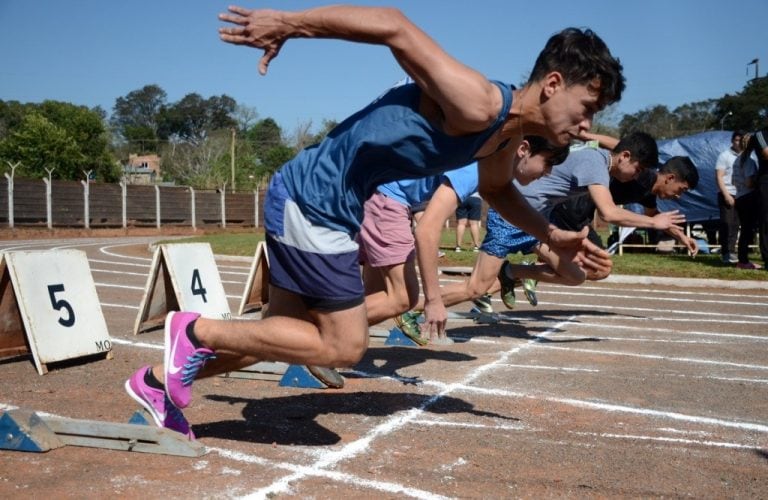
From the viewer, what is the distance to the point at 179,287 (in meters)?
7.73

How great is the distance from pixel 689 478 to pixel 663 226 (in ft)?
8.12

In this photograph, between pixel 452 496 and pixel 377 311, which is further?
pixel 377 311

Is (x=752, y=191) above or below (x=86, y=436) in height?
above

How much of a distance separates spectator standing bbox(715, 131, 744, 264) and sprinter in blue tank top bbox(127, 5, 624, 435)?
496 inches

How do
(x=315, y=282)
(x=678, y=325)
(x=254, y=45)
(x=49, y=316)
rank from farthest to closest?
(x=678, y=325), (x=49, y=316), (x=315, y=282), (x=254, y=45)

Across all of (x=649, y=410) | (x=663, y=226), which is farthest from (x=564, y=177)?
(x=649, y=410)

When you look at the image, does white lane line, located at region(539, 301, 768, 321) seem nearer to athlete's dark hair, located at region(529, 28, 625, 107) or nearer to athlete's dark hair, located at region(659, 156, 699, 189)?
athlete's dark hair, located at region(659, 156, 699, 189)

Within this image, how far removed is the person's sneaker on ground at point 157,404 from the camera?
3816mm

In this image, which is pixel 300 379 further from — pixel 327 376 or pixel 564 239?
pixel 564 239

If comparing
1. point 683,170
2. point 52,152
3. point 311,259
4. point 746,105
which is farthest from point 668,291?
point 52,152

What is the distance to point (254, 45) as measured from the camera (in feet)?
10.8

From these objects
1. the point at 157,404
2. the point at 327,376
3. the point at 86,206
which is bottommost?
the point at 327,376

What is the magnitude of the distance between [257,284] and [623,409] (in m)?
5.48

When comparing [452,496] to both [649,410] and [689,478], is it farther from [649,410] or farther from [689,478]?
[649,410]
